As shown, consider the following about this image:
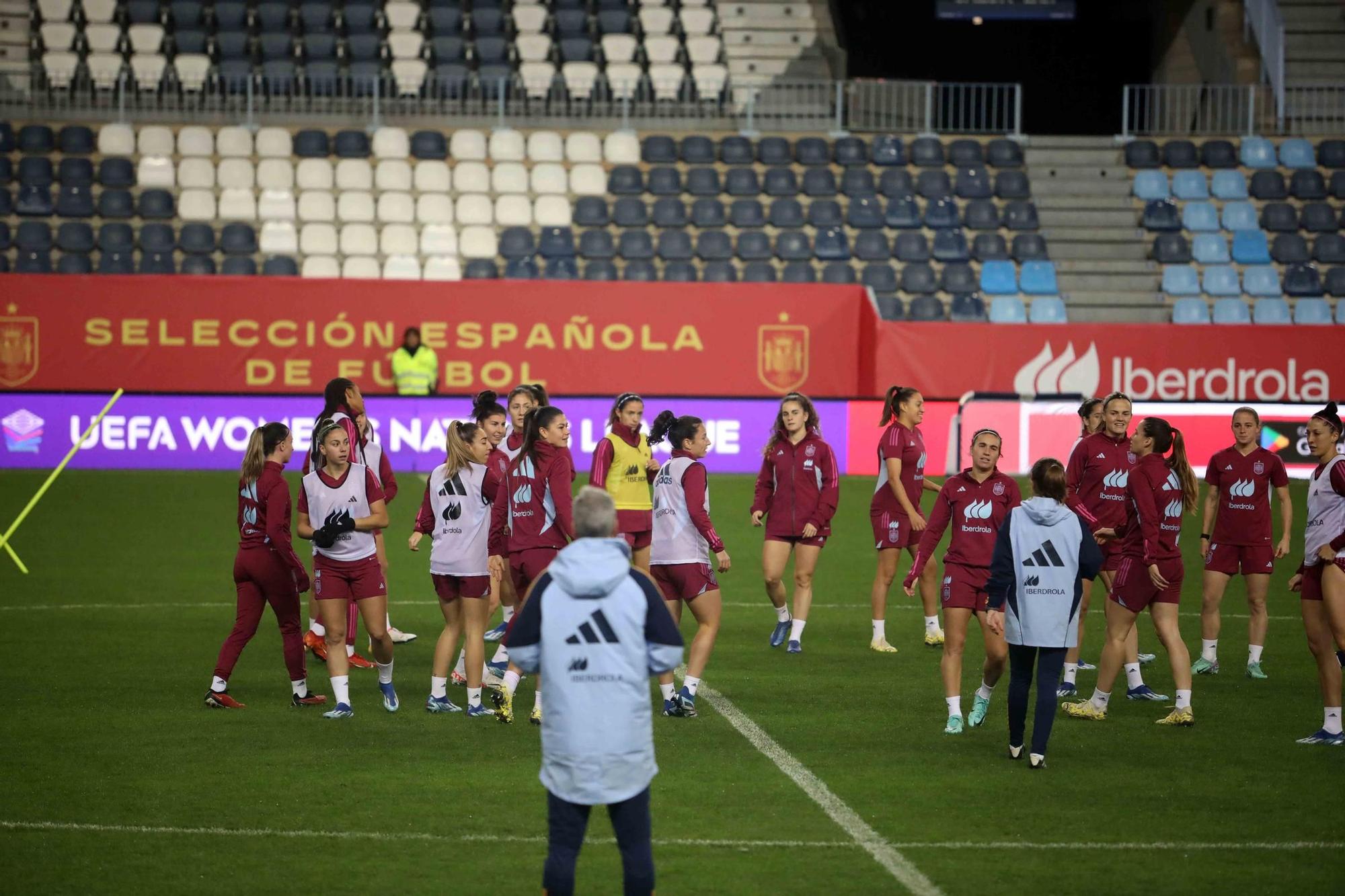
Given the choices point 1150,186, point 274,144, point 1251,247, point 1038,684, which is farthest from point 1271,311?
point 1038,684

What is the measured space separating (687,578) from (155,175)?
22.4m

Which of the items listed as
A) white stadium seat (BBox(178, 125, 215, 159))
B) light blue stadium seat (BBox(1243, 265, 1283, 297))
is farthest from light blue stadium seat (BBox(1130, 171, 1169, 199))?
white stadium seat (BBox(178, 125, 215, 159))

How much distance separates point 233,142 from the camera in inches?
1212

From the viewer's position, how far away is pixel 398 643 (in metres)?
13.3

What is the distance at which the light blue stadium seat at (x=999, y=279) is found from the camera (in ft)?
99.8

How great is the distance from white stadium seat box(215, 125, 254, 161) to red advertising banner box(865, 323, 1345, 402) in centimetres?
1206

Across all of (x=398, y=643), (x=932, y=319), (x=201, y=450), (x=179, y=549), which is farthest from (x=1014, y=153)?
(x=398, y=643)

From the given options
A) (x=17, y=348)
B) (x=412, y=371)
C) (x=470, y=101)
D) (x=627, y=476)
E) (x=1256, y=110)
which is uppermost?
(x=1256, y=110)

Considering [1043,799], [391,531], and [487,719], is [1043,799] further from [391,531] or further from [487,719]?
[391,531]

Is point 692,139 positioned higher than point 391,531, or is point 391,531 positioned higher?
point 692,139

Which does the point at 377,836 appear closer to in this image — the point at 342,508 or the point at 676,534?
the point at 342,508

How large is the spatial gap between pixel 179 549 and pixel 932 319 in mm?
15391

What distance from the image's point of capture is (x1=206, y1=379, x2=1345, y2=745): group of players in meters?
10.0

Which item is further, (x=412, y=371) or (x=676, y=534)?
(x=412, y=371)
